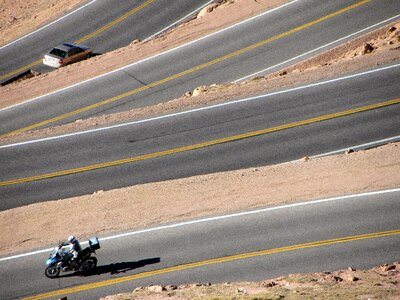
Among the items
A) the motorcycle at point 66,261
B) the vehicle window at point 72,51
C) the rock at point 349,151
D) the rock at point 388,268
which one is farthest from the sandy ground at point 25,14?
the rock at point 388,268

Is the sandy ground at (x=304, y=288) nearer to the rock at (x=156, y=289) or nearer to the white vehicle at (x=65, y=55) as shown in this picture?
the rock at (x=156, y=289)

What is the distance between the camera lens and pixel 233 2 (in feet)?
148

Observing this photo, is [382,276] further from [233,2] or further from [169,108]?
[233,2]

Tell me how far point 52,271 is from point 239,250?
21.0 feet

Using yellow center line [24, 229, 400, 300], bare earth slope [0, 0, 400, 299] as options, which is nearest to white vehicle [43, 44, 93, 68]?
bare earth slope [0, 0, 400, 299]

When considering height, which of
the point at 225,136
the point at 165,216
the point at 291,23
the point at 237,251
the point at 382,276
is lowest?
the point at 382,276

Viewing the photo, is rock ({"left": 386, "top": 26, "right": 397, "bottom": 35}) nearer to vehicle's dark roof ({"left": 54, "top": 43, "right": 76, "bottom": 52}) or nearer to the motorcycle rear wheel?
vehicle's dark roof ({"left": 54, "top": 43, "right": 76, "bottom": 52})

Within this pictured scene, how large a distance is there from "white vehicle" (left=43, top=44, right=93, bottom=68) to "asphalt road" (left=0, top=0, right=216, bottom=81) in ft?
2.35

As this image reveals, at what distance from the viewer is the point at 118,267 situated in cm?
2439

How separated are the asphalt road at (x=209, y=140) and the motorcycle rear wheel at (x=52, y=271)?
607 cm

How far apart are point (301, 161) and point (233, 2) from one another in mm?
18073

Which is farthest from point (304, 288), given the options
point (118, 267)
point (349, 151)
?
point (349, 151)

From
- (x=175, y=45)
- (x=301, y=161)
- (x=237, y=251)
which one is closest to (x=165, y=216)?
(x=237, y=251)

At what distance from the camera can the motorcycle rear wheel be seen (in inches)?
945
